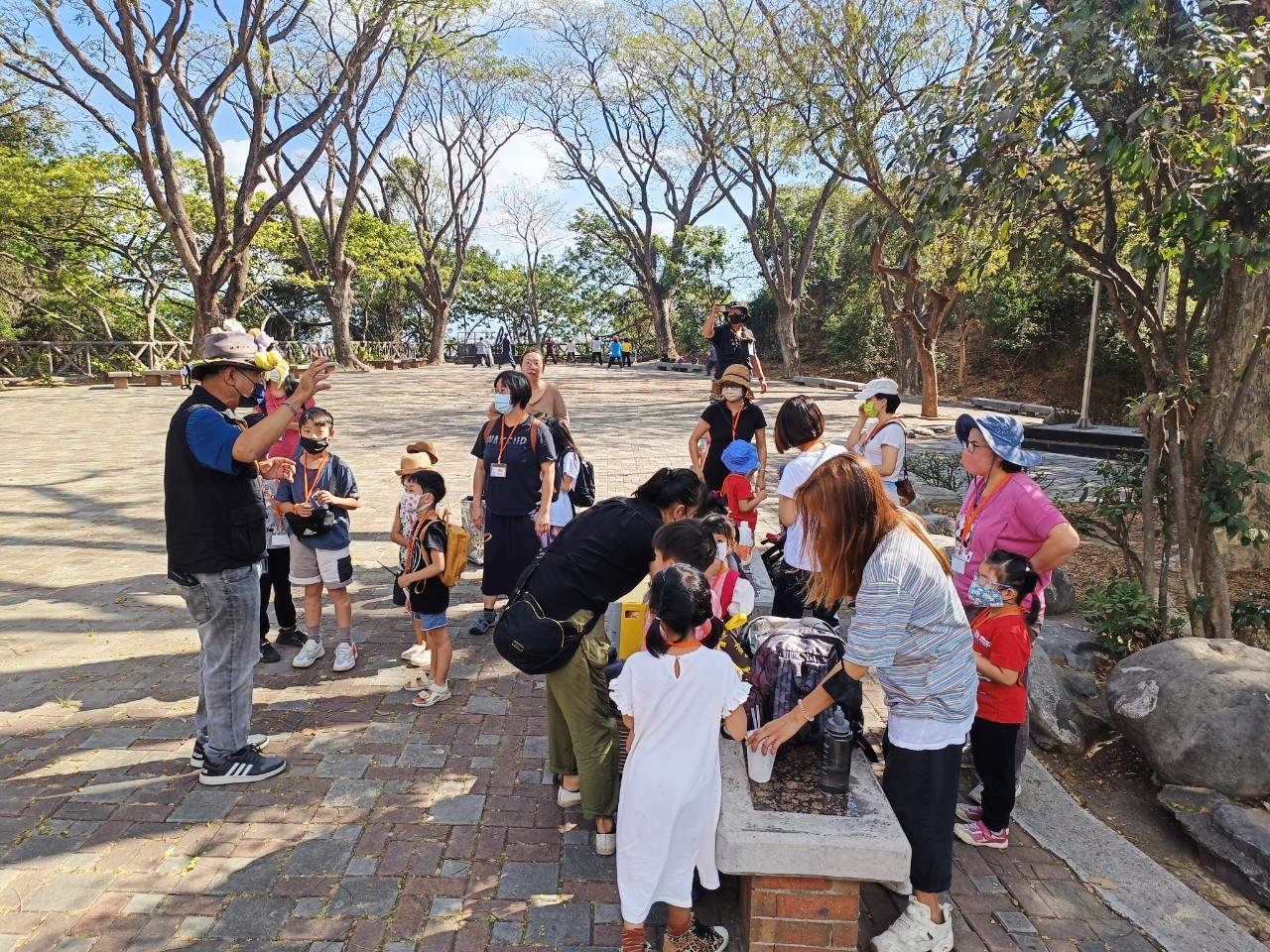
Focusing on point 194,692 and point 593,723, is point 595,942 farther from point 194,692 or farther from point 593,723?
point 194,692

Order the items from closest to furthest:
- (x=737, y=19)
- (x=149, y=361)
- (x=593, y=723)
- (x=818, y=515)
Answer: (x=818, y=515) < (x=593, y=723) < (x=737, y=19) < (x=149, y=361)

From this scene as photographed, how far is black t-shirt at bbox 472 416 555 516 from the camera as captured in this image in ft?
16.2

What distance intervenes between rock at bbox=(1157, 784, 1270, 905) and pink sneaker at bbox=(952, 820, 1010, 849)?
3.03 feet

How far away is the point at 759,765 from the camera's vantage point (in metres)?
2.80

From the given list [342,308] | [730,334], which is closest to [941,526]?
[730,334]

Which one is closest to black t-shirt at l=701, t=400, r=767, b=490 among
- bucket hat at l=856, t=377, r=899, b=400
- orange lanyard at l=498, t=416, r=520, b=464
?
bucket hat at l=856, t=377, r=899, b=400

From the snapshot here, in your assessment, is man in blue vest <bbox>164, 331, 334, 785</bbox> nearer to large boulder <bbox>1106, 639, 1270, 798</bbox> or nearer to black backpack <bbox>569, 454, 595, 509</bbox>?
black backpack <bbox>569, 454, 595, 509</bbox>

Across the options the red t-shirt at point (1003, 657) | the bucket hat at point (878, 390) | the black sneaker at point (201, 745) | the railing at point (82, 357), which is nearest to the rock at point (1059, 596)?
the bucket hat at point (878, 390)

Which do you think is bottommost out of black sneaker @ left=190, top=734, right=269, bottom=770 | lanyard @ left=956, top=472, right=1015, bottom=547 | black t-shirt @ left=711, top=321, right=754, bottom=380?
black sneaker @ left=190, top=734, right=269, bottom=770

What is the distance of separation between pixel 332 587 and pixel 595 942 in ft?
9.18

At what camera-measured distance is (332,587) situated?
4.72 metres

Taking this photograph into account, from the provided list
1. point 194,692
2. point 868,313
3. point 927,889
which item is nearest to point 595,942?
point 927,889

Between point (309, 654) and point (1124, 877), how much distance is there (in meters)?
4.48

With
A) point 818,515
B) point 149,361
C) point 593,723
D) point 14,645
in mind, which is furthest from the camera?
point 149,361
